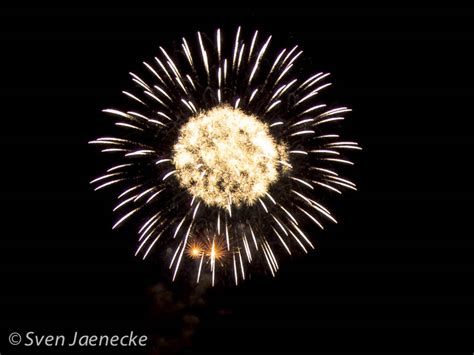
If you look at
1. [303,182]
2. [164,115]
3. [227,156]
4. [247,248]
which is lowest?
[247,248]

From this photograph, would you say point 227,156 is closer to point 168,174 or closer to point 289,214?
point 168,174

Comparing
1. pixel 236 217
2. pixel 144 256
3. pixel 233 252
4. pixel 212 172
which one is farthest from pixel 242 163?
pixel 144 256

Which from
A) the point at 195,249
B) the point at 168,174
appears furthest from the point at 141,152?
the point at 195,249

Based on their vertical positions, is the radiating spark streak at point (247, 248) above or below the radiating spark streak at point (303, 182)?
below

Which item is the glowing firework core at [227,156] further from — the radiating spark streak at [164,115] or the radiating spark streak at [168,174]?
the radiating spark streak at [164,115]

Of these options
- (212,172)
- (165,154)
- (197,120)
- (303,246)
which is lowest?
(303,246)

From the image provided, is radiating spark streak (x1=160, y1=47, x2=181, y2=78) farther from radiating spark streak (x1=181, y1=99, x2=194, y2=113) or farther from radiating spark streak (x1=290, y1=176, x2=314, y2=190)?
radiating spark streak (x1=290, y1=176, x2=314, y2=190)

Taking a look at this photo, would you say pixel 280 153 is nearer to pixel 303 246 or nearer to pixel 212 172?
pixel 212 172

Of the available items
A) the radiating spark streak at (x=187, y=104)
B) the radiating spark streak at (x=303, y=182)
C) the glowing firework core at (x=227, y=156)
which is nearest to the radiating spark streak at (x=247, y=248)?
the glowing firework core at (x=227, y=156)
